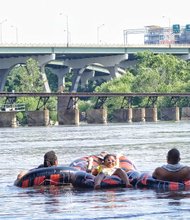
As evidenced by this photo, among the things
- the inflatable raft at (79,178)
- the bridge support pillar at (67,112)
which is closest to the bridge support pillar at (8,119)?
the bridge support pillar at (67,112)

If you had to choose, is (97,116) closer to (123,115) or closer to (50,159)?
(123,115)

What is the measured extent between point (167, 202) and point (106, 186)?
5123mm

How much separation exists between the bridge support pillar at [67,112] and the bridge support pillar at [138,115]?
1230cm

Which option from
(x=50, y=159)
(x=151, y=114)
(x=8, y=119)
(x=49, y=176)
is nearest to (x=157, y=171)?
(x=50, y=159)

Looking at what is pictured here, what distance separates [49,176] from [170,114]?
13810cm

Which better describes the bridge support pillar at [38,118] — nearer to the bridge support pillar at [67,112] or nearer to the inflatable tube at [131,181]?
the bridge support pillar at [67,112]

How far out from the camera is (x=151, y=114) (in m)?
167

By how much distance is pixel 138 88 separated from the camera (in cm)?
19275

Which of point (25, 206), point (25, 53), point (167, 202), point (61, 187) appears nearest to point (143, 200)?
point (167, 202)

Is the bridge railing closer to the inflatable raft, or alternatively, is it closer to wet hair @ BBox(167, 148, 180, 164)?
the inflatable raft

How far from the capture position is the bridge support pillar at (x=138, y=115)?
543 feet

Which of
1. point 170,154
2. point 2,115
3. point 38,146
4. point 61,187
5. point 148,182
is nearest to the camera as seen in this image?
point 170,154

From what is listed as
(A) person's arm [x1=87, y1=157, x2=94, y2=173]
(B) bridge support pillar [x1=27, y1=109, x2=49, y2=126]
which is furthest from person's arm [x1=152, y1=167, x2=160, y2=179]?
(B) bridge support pillar [x1=27, y1=109, x2=49, y2=126]

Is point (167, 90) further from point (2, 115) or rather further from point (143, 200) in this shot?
point (143, 200)
